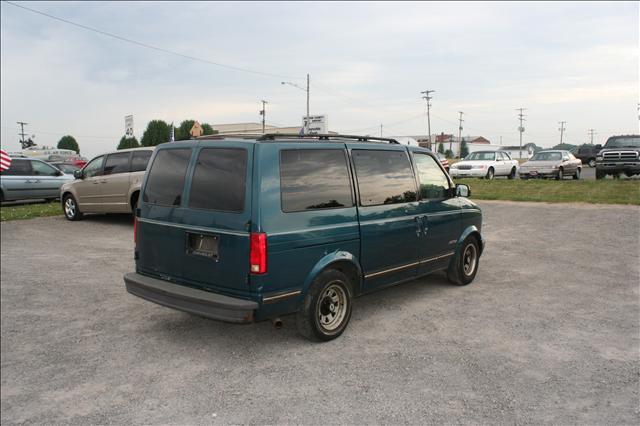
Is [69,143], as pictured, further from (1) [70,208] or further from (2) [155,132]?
(1) [70,208]

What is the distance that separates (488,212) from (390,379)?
1127 centimetres

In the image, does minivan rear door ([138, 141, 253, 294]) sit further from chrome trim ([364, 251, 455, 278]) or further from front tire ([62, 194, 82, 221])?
front tire ([62, 194, 82, 221])

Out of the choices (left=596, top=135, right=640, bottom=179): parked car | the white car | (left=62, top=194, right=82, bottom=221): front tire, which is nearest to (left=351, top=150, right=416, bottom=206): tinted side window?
(left=62, top=194, right=82, bottom=221): front tire

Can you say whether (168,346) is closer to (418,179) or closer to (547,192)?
(418,179)

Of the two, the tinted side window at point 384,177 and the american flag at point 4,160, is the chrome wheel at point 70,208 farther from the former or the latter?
the tinted side window at point 384,177

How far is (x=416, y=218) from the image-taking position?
584cm

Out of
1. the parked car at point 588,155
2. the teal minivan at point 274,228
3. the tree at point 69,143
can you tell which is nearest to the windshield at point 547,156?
the parked car at point 588,155

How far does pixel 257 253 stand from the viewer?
419 cm

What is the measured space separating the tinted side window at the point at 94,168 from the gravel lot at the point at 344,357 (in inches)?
214

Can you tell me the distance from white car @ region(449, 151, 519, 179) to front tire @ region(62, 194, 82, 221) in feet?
60.7

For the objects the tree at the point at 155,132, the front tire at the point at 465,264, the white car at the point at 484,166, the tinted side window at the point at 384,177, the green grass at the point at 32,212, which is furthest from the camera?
the tree at the point at 155,132

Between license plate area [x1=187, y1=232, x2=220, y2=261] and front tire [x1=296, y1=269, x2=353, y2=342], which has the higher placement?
license plate area [x1=187, y1=232, x2=220, y2=261]

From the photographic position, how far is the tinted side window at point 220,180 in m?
4.38

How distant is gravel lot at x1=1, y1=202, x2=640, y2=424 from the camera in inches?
139
